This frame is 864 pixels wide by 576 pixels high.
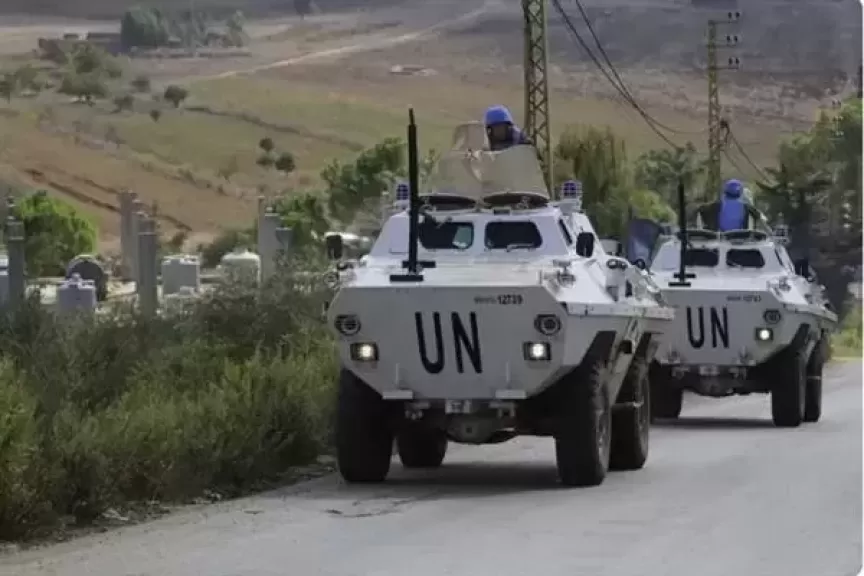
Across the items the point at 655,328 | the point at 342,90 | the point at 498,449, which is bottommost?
the point at 498,449

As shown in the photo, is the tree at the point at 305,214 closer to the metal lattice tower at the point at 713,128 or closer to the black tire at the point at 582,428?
the metal lattice tower at the point at 713,128

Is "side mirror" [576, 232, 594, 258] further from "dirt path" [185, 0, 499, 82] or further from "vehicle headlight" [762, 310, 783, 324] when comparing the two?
"dirt path" [185, 0, 499, 82]

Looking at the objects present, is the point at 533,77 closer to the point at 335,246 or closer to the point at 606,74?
the point at 606,74

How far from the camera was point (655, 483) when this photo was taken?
16078 mm

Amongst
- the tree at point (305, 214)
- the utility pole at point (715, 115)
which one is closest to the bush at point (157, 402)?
the tree at point (305, 214)

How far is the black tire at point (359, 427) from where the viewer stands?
15.5 meters

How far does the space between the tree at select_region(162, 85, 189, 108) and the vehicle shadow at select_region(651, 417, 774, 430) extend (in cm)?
3265

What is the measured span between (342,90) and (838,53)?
14134mm

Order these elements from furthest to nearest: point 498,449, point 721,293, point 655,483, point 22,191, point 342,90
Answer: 1. point 342,90
2. point 22,191
3. point 721,293
4. point 498,449
5. point 655,483

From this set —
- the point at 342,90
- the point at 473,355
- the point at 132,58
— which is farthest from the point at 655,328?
the point at 342,90

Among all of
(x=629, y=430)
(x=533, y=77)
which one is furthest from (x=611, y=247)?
(x=533, y=77)

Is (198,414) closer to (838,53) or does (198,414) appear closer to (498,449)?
(498,449)

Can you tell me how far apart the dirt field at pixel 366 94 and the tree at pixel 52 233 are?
2.38 ft

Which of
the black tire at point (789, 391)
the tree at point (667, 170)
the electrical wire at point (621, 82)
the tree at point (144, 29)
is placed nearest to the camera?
the black tire at point (789, 391)
